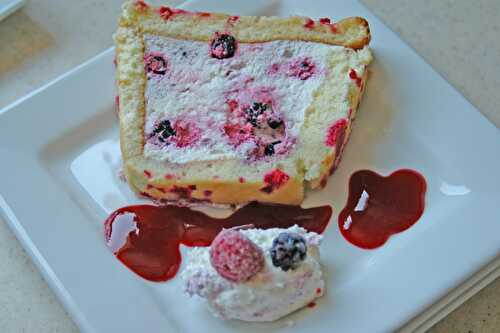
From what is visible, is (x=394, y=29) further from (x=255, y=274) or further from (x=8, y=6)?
(x=8, y=6)

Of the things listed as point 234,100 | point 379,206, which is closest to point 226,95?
point 234,100

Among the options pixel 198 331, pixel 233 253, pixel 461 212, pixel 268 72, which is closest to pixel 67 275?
pixel 198 331

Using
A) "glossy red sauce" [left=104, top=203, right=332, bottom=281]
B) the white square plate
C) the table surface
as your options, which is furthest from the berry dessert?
the white square plate

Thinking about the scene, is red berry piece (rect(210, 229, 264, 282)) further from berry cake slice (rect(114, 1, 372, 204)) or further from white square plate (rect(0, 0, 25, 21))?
white square plate (rect(0, 0, 25, 21))

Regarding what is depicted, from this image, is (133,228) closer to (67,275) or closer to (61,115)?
(67,275)

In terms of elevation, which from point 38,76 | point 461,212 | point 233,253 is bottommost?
point 38,76
